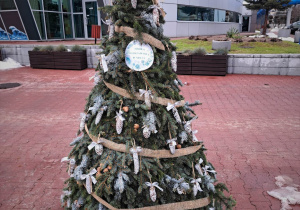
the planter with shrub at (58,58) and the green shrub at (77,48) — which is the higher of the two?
the green shrub at (77,48)

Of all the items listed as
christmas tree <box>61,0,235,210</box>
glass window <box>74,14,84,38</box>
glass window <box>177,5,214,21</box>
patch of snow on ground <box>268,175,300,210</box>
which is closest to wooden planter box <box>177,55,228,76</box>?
patch of snow on ground <box>268,175,300,210</box>

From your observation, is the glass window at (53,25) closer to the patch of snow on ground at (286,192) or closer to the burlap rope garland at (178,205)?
the patch of snow on ground at (286,192)

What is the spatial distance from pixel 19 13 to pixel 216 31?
20150 mm

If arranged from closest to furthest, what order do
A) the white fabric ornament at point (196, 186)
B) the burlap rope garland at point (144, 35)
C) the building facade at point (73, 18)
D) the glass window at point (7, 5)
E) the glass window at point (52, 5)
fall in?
1. the burlap rope garland at point (144, 35)
2. the white fabric ornament at point (196, 186)
3. the glass window at point (7, 5)
4. the building facade at point (73, 18)
5. the glass window at point (52, 5)

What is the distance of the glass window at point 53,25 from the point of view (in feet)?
69.6

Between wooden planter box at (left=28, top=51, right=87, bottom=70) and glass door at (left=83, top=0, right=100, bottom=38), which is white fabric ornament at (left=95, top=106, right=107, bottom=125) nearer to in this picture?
wooden planter box at (left=28, top=51, right=87, bottom=70)

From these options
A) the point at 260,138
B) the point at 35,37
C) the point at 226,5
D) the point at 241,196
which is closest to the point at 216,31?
the point at 226,5

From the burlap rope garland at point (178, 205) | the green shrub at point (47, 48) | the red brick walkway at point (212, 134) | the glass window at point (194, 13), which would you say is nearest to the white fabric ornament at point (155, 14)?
the burlap rope garland at point (178, 205)

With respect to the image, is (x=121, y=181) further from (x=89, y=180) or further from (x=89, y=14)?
(x=89, y=14)

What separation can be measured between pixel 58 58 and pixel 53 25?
A: 1038 cm

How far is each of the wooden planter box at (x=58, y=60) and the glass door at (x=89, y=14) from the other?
10679 millimetres

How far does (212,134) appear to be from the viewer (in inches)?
227

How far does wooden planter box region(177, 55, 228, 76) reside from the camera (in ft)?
36.5

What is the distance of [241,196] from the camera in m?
3.74
